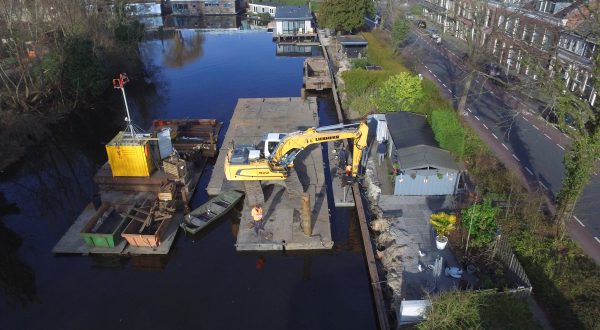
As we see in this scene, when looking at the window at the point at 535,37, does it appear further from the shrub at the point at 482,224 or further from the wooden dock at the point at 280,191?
the shrub at the point at 482,224

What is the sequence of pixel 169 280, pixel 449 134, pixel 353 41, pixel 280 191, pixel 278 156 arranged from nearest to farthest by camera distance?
pixel 169 280 → pixel 278 156 → pixel 280 191 → pixel 449 134 → pixel 353 41

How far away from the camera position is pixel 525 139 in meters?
28.5

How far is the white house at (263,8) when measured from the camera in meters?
86.4

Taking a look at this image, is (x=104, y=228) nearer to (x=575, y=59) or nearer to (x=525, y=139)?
(x=525, y=139)

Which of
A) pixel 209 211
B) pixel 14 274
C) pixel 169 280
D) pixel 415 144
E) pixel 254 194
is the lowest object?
pixel 14 274

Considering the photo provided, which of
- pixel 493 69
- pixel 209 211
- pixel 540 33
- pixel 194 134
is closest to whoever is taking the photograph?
pixel 209 211

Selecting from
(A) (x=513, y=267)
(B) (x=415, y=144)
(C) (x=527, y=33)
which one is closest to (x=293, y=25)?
(C) (x=527, y=33)

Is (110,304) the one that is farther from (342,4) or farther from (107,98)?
(342,4)

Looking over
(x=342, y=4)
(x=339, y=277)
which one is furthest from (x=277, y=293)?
(x=342, y=4)

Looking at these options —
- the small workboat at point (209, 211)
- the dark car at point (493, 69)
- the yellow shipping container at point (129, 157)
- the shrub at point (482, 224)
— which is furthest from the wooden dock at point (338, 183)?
the dark car at point (493, 69)

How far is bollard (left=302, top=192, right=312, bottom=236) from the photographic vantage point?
19.5 meters

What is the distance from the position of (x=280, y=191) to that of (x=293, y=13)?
2119 inches

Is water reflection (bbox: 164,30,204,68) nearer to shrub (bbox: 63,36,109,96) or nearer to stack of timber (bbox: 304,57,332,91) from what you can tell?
shrub (bbox: 63,36,109,96)

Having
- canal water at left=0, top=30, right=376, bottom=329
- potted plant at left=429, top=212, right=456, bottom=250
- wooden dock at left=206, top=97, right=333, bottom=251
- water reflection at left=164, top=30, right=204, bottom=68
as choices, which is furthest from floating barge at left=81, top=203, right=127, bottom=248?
water reflection at left=164, top=30, right=204, bottom=68
